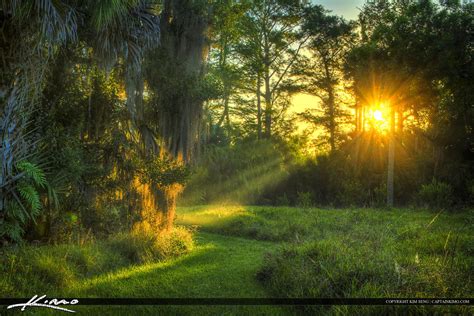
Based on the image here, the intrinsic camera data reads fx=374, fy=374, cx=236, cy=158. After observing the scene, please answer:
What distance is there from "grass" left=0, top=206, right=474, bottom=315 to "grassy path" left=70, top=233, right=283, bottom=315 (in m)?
0.02

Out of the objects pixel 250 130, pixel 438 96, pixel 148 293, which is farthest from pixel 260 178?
pixel 148 293

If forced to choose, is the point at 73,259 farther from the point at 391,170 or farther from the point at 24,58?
the point at 391,170

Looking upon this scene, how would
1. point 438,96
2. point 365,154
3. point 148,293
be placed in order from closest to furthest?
point 148,293, point 438,96, point 365,154

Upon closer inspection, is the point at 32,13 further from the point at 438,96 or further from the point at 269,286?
the point at 438,96

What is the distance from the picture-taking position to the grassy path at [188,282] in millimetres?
5469

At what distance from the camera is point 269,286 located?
21.2 feet

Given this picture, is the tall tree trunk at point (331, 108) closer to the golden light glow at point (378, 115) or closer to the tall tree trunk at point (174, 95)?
the golden light glow at point (378, 115)

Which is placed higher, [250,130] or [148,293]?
[250,130]

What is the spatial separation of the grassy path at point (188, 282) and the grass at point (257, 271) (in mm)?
17

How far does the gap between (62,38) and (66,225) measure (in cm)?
421

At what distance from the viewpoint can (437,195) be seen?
16.6 m

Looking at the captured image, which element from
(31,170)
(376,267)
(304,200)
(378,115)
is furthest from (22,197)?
(378,115)

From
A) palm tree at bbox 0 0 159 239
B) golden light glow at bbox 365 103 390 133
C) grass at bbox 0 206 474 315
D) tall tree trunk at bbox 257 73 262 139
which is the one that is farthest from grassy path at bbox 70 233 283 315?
tall tree trunk at bbox 257 73 262 139

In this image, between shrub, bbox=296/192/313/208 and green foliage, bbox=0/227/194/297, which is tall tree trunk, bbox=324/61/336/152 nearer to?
shrub, bbox=296/192/313/208
